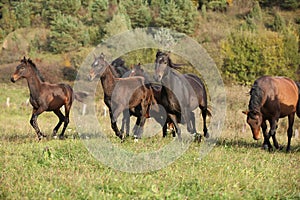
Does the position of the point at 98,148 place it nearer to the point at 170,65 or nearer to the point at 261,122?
the point at 170,65

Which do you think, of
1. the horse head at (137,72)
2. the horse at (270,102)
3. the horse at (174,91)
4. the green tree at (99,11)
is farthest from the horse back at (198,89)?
the green tree at (99,11)

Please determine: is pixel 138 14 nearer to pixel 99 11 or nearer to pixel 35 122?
pixel 99 11

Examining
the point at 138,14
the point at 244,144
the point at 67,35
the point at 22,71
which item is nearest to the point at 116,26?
the point at 67,35

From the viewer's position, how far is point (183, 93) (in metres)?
10.5

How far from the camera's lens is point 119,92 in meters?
10.7

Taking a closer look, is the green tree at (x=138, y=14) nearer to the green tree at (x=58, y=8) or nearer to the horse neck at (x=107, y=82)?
the green tree at (x=58, y=8)

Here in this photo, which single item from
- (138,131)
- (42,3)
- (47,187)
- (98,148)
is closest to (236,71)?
(138,131)

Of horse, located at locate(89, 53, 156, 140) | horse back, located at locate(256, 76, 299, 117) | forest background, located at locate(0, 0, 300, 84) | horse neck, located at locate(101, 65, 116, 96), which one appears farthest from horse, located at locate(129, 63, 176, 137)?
forest background, located at locate(0, 0, 300, 84)

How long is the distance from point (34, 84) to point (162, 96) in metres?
3.46

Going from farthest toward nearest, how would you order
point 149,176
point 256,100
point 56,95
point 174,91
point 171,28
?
point 171,28 < point 56,95 < point 174,91 < point 256,100 < point 149,176

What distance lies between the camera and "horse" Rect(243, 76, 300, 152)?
947 cm

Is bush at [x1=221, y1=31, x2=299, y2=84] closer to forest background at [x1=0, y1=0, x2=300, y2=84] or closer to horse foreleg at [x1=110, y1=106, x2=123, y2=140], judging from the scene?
forest background at [x1=0, y1=0, x2=300, y2=84]

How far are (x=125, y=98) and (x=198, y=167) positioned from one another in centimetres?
374

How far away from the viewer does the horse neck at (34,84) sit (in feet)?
37.0
